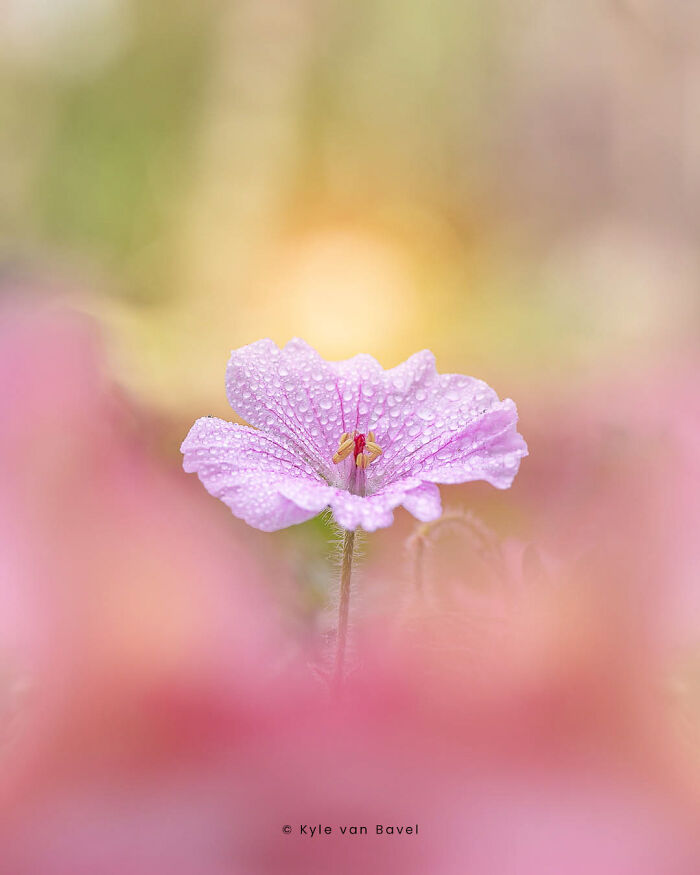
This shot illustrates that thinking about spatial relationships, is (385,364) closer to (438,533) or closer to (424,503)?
(438,533)

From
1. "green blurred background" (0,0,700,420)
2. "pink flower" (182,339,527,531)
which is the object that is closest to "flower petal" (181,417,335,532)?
"pink flower" (182,339,527,531)

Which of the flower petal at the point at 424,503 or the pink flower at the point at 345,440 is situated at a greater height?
Result: the pink flower at the point at 345,440

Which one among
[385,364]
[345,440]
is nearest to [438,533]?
[345,440]

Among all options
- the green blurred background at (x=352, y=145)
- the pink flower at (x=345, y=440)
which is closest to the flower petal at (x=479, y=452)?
the pink flower at (x=345, y=440)

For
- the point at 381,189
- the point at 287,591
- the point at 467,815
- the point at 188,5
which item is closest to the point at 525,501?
the point at 287,591

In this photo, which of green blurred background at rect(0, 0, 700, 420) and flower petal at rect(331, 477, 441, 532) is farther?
green blurred background at rect(0, 0, 700, 420)

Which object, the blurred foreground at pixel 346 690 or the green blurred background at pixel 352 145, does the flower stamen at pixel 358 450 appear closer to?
the blurred foreground at pixel 346 690

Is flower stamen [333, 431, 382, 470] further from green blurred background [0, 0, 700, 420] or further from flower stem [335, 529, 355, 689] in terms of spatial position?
green blurred background [0, 0, 700, 420]
